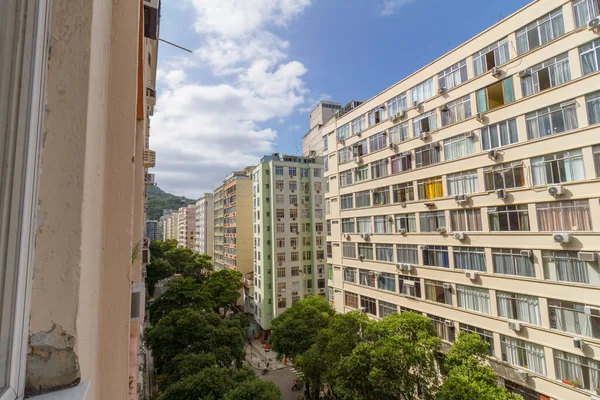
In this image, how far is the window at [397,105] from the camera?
1508cm

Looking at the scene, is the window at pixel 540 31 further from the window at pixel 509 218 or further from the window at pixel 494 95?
the window at pixel 509 218

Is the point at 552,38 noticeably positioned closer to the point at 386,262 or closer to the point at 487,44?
the point at 487,44

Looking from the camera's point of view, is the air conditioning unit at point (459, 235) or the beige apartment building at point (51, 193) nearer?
the beige apartment building at point (51, 193)

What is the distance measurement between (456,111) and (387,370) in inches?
388

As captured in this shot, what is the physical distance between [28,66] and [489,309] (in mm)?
13175

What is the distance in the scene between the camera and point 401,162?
15000 mm

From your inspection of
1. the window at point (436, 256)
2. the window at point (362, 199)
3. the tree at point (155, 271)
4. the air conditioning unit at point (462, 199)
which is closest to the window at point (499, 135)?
the air conditioning unit at point (462, 199)

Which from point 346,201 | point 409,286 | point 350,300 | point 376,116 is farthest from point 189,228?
point 409,286

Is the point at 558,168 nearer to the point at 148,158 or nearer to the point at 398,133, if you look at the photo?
the point at 398,133

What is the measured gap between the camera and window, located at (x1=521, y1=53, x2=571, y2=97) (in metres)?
9.03

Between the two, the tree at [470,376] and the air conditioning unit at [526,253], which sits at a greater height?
the air conditioning unit at [526,253]

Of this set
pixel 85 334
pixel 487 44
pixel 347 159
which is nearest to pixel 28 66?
pixel 85 334

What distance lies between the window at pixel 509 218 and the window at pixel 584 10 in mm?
5322

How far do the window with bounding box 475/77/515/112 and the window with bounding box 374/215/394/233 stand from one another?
20.9 feet
